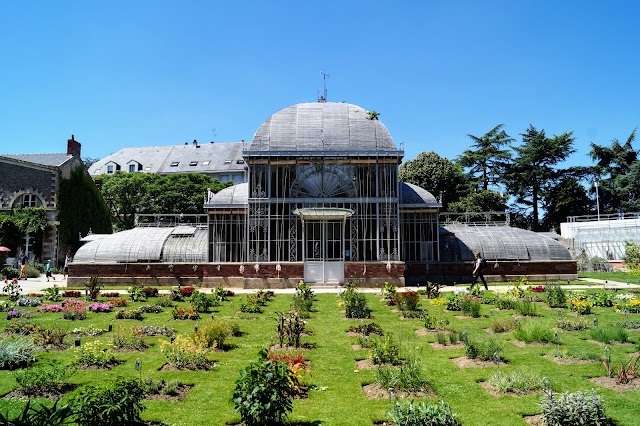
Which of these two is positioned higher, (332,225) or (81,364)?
(332,225)

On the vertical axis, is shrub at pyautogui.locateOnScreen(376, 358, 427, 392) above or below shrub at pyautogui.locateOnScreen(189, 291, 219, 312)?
below

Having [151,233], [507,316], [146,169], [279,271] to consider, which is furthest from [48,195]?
[507,316]

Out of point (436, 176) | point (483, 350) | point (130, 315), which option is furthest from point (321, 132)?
point (436, 176)

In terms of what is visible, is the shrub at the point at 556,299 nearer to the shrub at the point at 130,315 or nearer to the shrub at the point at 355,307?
the shrub at the point at 355,307

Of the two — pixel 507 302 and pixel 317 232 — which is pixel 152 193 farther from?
pixel 507 302

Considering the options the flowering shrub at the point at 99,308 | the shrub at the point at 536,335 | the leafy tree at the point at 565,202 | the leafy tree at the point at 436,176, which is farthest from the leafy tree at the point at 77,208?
the leafy tree at the point at 565,202

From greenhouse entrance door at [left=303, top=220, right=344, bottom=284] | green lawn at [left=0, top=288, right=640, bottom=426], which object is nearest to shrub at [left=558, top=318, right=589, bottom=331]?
green lawn at [left=0, top=288, right=640, bottom=426]

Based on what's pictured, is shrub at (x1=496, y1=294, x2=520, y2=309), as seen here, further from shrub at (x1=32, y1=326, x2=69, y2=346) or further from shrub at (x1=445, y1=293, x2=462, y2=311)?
shrub at (x1=32, y1=326, x2=69, y2=346)

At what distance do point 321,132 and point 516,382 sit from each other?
82.2 feet

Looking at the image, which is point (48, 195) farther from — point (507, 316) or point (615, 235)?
point (615, 235)

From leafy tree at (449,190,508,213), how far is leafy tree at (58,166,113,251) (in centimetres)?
3991

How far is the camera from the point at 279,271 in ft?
97.2

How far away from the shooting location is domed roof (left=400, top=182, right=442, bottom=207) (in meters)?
32.8

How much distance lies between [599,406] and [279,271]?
2373 cm
